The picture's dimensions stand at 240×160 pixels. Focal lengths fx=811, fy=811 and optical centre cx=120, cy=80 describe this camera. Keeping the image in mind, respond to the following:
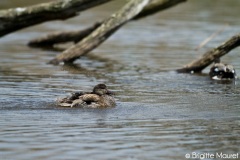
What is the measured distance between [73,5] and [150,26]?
9137 mm

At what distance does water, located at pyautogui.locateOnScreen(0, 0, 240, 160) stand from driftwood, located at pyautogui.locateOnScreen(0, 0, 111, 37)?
3.21 feet

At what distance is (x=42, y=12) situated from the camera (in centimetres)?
1658

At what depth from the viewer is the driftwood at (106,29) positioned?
55.0 ft

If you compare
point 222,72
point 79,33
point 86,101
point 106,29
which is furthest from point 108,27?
point 86,101

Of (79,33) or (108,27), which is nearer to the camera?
(108,27)

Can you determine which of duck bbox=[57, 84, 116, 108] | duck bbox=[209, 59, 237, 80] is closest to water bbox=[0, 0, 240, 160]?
duck bbox=[57, 84, 116, 108]

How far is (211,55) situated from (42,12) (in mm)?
3563

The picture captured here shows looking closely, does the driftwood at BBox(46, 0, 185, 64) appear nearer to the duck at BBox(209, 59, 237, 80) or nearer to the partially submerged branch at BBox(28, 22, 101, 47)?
the duck at BBox(209, 59, 237, 80)

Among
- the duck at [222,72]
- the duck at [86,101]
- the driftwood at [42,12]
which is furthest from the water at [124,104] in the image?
the driftwood at [42,12]

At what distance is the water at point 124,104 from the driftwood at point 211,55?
408 millimetres

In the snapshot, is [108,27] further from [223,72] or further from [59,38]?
[59,38]

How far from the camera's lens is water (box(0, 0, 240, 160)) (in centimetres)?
901

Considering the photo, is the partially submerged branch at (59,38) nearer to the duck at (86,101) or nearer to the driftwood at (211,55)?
the driftwood at (211,55)

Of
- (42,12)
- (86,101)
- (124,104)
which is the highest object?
(42,12)
